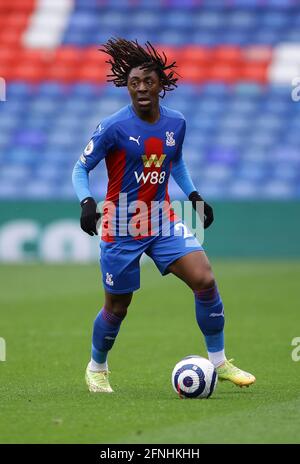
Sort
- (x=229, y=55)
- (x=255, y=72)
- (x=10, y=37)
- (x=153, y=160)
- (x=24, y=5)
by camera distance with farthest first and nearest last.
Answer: (x=24, y=5)
(x=10, y=37)
(x=229, y=55)
(x=255, y=72)
(x=153, y=160)

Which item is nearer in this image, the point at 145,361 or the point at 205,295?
the point at 205,295

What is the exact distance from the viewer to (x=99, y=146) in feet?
24.0

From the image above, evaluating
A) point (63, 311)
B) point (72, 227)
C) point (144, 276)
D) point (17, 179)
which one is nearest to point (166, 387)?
point (63, 311)

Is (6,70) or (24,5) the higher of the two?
(24,5)

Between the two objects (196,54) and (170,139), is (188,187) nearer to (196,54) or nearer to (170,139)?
(170,139)

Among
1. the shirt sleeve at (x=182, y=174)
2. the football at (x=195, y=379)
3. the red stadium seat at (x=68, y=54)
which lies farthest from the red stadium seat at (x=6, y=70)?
the football at (x=195, y=379)

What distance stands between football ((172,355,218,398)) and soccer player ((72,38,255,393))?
0.44 metres

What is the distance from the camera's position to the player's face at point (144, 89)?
24.0 ft

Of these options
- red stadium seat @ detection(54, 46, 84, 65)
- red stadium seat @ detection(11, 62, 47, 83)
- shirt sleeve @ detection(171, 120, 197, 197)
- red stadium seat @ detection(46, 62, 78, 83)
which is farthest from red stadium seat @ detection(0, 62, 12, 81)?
shirt sleeve @ detection(171, 120, 197, 197)

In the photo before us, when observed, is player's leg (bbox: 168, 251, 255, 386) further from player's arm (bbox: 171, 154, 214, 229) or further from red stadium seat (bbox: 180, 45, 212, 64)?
red stadium seat (bbox: 180, 45, 212, 64)

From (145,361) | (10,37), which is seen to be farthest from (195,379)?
(10,37)

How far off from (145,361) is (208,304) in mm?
2198

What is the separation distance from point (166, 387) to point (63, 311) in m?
5.89

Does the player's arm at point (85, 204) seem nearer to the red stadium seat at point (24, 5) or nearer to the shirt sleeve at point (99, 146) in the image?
the shirt sleeve at point (99, 146)
